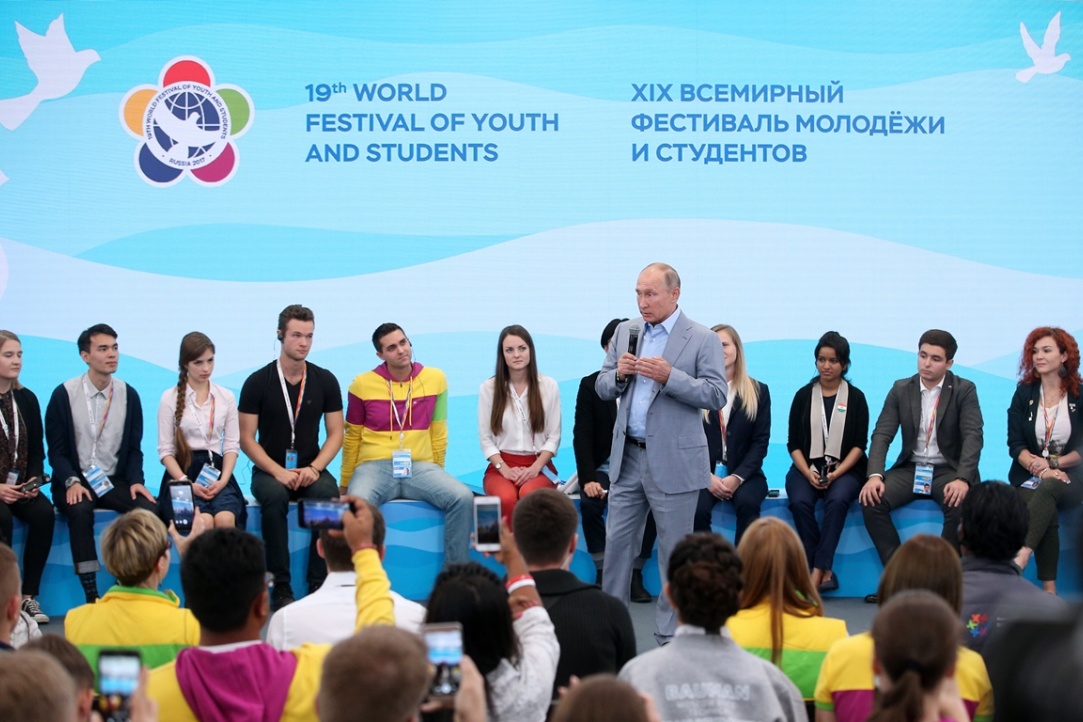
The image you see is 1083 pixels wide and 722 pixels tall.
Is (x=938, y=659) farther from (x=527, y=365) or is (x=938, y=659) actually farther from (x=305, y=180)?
(x=305, y=180)

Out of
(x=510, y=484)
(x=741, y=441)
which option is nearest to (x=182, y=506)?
(x=510, y=484)

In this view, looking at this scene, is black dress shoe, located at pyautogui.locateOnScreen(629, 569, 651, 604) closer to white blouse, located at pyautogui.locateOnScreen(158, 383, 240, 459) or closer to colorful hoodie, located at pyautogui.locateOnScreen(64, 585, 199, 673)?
white blouse, located at pyautogui.locateOnScreen(158, 383, 240, 459)

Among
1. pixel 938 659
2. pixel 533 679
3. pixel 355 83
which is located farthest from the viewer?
pixel 355 83

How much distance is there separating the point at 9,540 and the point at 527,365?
244cm

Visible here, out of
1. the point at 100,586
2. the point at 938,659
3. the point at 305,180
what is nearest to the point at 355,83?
the point at 305,180

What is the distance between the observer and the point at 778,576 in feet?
8.84

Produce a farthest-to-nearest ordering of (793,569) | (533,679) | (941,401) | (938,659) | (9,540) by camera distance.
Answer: (941,401), (9,540), (793,569), (533,679), (938,659)

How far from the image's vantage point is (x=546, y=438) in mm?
5707

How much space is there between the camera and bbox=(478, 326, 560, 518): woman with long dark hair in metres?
5.65

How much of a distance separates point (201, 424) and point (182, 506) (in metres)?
0.90

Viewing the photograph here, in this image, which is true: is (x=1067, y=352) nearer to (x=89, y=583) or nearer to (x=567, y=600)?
(x=567, y=600)

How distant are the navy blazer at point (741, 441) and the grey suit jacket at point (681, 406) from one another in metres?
1.11

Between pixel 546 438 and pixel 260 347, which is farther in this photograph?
pixel 260 347

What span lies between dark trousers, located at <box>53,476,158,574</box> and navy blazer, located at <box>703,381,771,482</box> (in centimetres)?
261
